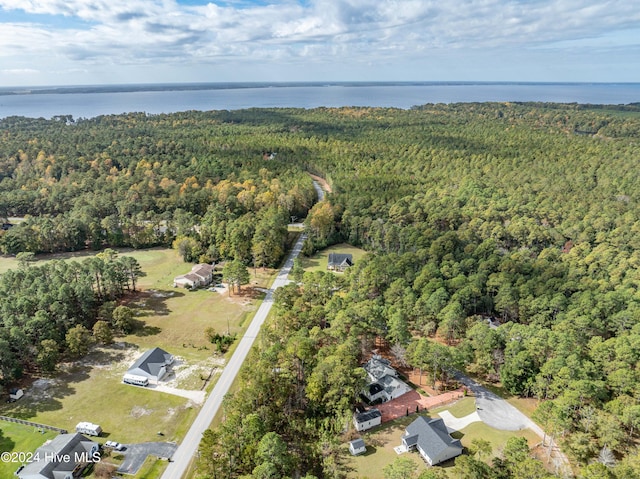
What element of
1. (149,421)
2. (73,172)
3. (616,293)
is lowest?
(149,421)

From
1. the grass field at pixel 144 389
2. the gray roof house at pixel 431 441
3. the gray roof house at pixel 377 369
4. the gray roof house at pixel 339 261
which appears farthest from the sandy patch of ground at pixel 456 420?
the gray roof house at pixel 339 261

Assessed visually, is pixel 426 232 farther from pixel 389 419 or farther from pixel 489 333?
pixel 389 419

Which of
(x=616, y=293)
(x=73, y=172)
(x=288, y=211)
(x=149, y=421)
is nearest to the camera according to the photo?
(x=149, y=421)

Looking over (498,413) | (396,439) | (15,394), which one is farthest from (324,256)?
(15,394)

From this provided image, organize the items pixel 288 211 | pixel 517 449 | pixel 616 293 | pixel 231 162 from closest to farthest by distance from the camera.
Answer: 1. pixel 517 449
2. pixel 616 293
3. pixel 288 211
4. pixel 231 162

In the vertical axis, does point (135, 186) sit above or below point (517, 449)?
above

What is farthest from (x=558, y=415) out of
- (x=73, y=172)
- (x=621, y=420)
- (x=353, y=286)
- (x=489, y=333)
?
(x=73, y=172)

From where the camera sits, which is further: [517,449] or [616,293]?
[616,293]
